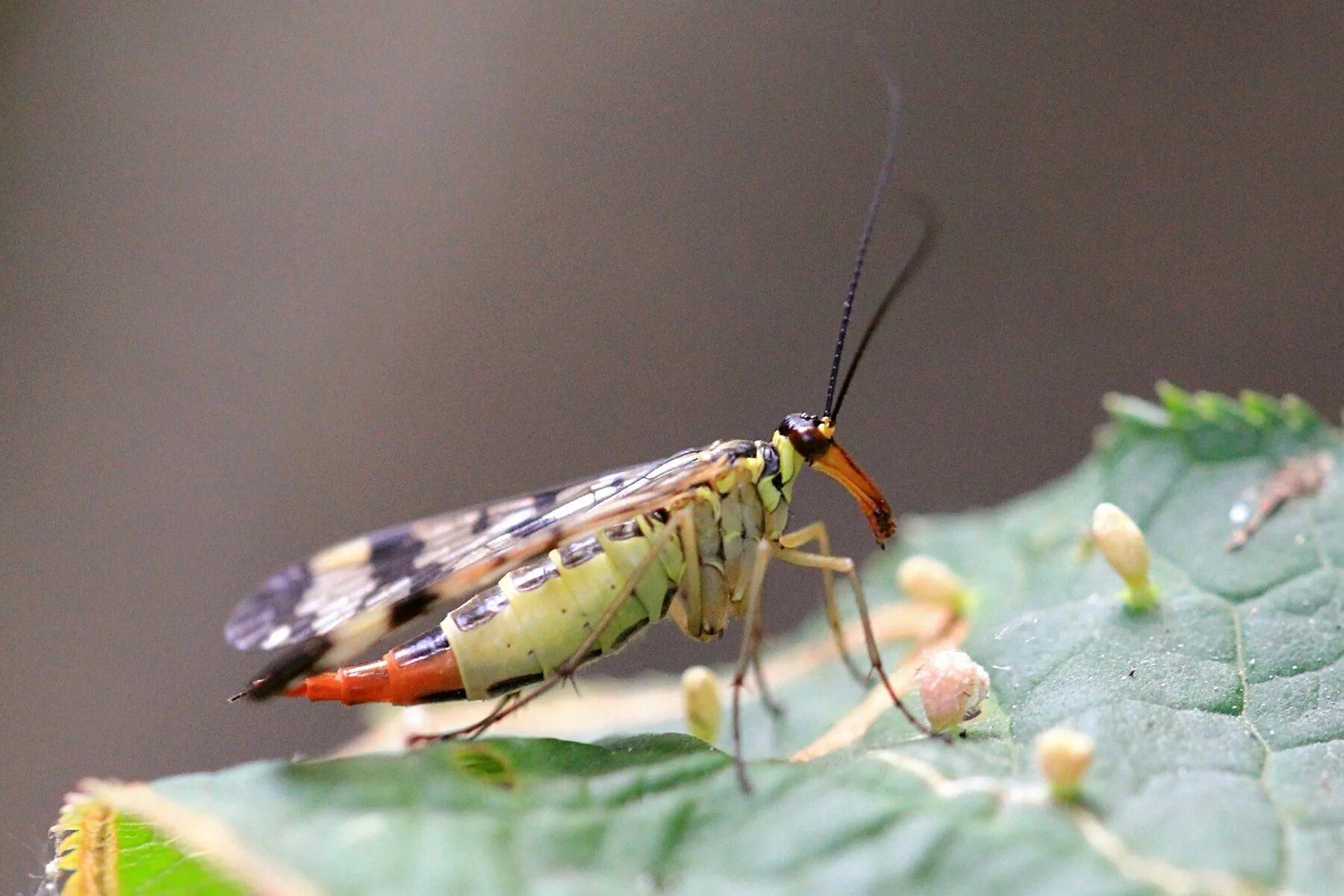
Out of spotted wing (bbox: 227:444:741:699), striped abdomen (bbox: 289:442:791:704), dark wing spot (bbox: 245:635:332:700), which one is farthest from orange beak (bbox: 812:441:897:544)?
dark wing spot (bbox: 245:635:332:700)

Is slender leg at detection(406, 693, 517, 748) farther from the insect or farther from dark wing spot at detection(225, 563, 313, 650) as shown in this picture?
dark wing spot at detection(225, 563, 313, 650)

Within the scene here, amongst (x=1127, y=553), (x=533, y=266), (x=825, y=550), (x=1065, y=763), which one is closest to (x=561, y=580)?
(x=825, y=550)

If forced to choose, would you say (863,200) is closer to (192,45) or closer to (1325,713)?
(192,45)

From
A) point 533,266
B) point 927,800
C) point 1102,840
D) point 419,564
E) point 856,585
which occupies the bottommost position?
point 1102,840

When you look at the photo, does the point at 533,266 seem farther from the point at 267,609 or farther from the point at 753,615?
the point at 753,615

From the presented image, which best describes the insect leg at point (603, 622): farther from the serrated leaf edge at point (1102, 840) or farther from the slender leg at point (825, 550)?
the serrated leaf edge at point (1102, 840)

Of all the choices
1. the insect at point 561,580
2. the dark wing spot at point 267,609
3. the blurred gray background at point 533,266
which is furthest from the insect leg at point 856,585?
the blurred gray background at point 533,266
